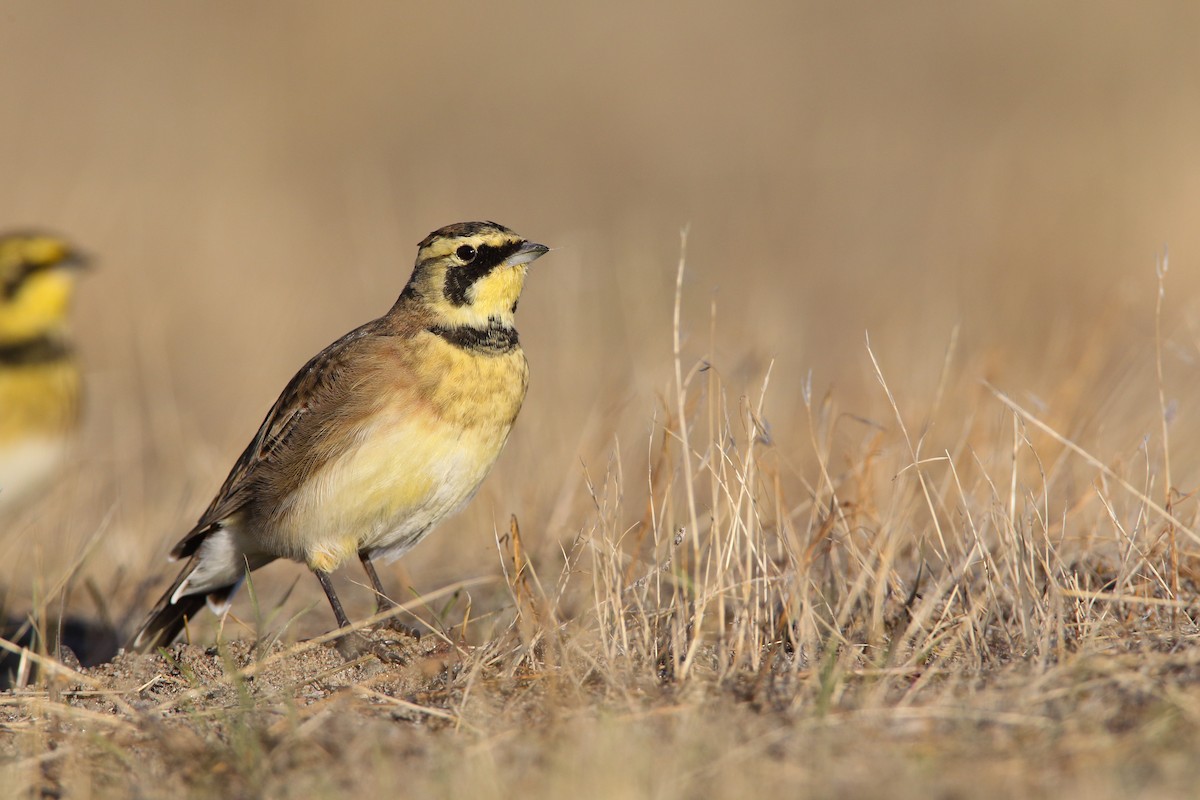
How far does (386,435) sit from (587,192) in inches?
534

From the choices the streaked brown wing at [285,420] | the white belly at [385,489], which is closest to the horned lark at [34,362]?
the streaked brown wing at [285,420]

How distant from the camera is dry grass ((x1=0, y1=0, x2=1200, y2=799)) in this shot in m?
4.08

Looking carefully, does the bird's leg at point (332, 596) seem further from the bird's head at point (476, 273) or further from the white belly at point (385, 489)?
the bird's head at point (476, 273)

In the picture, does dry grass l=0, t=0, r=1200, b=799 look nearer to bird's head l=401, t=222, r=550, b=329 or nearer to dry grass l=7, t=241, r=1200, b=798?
dry grass l=7, t=241, r=1200, b=798

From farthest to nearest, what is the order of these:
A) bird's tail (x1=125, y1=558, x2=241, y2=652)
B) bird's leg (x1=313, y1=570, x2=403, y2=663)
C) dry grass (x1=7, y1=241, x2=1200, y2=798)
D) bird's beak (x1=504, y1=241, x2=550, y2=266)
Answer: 1. bird's tail (x1=125, y1=558, x2=241, y2=652)
2. bird's beak (x1=504, y1=241, x2=550, y2=266)
3. bird's leg (x1=313, y1=570, x2=403, y2=663)
4. dry grass (x1=7, y1=241, x2=1200, y2=798)

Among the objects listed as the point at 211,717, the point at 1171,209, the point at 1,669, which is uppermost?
the point at 1171,209

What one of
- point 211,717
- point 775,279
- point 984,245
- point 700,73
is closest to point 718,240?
point 775,279

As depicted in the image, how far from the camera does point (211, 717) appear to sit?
4.63 metres

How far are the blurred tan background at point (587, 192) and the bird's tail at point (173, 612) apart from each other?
91 centimetres

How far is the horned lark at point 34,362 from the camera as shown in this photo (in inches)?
249

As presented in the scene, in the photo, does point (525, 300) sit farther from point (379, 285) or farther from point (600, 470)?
point (600, 470)

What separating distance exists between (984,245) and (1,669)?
8.66 metres

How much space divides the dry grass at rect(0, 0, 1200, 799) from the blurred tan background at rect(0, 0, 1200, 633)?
7 centimetres

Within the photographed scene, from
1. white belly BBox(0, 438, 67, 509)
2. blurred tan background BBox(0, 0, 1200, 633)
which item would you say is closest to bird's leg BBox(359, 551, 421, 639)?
blurred tan background BBox(0, 0, 1200, 633)
